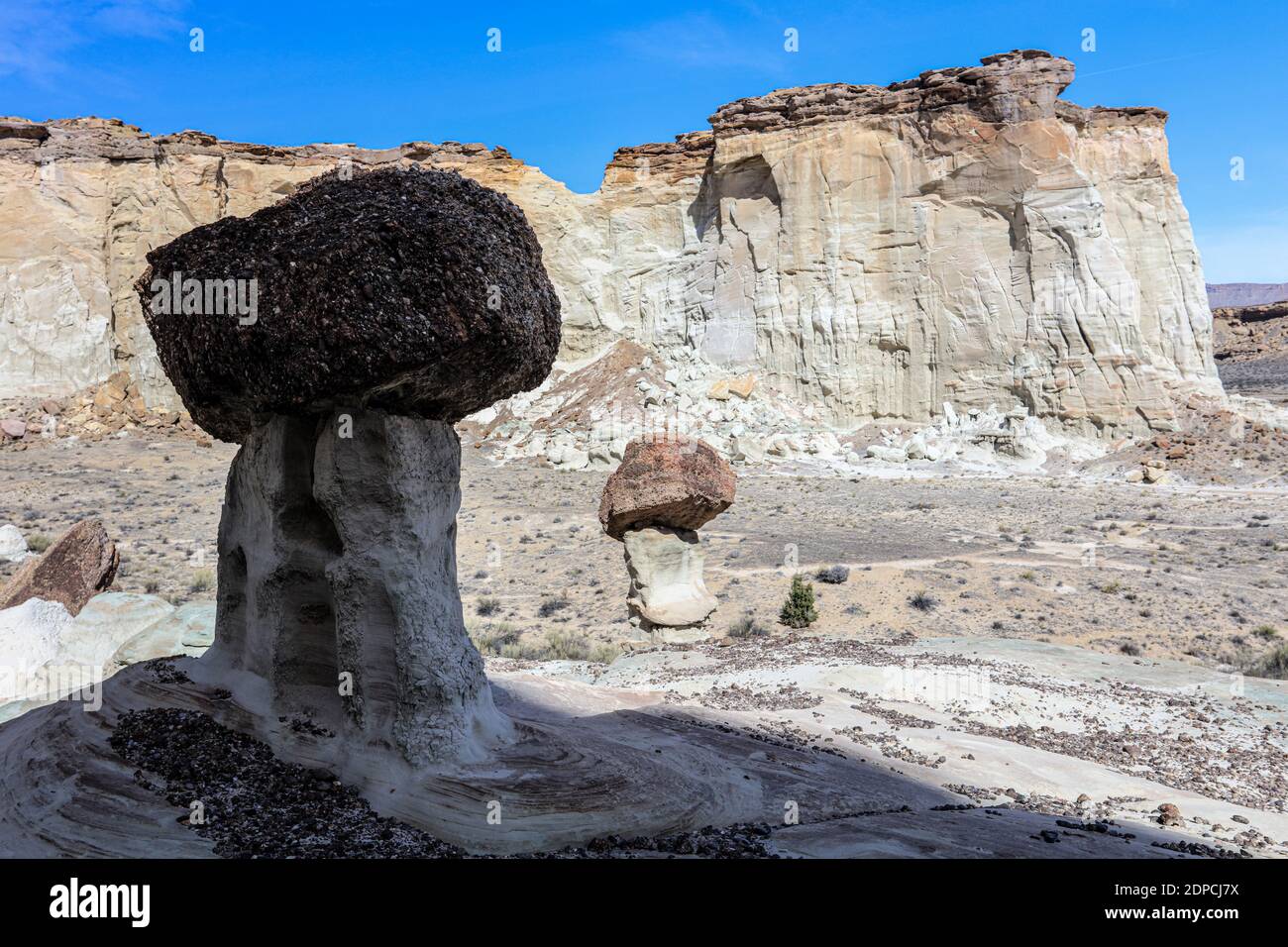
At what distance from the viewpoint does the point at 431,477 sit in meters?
5.67

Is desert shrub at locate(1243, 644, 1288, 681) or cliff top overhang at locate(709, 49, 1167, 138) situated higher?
cliff top overhang at locate(709, 49, 1167, 138)

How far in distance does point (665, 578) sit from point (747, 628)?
202cm

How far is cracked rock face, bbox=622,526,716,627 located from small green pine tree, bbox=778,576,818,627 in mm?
1974

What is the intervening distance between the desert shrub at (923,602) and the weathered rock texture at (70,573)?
13.5 metres

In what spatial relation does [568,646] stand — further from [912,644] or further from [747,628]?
[912,644]

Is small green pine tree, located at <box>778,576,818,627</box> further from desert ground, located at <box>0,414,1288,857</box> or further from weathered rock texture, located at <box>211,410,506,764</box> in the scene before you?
weathered rock texture, located at <box>211,410,506,764</box>

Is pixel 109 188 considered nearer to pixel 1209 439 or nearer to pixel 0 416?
pixel 0 416

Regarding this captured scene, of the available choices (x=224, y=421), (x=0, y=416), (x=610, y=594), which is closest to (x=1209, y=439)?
(x=610, y=594)

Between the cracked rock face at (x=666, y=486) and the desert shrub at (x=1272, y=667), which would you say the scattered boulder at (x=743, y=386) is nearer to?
the cracked rock face at (x=666, y=486)

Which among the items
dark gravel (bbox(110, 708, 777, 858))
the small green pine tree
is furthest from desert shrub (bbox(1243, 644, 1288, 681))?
dark gravel (bbox(110, 708, 777, 858))

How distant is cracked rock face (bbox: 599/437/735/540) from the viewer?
13.8 meters

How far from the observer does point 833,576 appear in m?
18.3

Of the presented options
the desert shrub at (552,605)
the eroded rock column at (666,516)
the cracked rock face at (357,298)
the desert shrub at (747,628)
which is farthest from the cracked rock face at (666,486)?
the cracked rock face at (357,298)

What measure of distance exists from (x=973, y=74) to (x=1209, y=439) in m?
18.2
